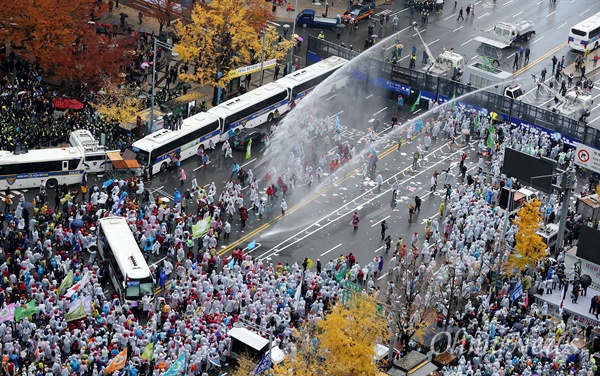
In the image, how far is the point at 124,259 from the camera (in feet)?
246

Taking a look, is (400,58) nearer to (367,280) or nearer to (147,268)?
(367,280)

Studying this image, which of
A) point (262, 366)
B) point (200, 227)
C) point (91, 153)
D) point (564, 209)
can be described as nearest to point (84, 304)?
point (262, 366)

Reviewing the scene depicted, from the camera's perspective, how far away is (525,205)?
79.6 metres

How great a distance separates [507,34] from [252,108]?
89.8 feet

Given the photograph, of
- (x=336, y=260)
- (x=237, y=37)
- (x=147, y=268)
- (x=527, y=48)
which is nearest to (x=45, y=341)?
(x=147, y=268)

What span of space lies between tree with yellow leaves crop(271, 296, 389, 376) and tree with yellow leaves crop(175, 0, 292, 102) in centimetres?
3706


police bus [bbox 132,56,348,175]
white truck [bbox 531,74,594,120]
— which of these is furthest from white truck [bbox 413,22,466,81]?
white truck [bbox 531,74,594,120]

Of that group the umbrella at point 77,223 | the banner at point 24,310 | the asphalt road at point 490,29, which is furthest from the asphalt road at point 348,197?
the banner at point 24,310

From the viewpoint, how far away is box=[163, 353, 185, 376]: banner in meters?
65.5

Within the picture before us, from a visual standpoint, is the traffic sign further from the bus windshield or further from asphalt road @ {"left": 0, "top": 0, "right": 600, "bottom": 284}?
the bus windshield

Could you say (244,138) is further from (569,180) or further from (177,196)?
(569,180)

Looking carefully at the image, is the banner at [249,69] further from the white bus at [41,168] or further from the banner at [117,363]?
the banner at [117,363]

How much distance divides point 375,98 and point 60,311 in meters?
40.3

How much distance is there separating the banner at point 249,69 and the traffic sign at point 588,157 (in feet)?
85.1
